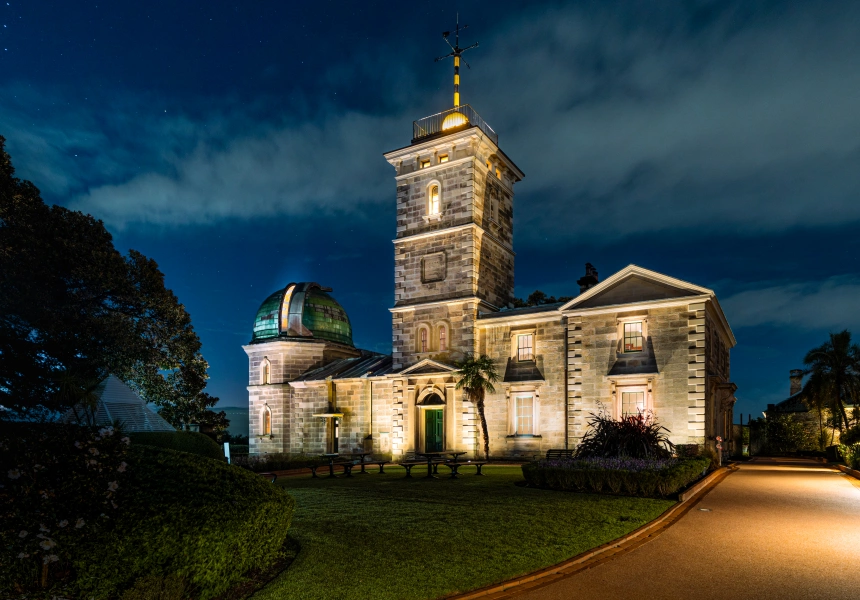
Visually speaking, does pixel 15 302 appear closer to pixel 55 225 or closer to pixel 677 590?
pixel 55 225

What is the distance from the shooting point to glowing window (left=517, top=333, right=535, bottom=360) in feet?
103

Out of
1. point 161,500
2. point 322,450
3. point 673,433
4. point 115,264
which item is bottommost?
point 322,450

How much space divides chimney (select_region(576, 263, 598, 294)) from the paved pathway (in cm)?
2041

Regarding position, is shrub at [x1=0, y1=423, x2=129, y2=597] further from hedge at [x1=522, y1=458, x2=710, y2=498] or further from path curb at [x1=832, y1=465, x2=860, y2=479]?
path curb at [x1=832, y1=465, x2=860, y2=479]

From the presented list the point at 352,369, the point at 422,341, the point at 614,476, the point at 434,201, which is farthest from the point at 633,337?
the point at 352,369

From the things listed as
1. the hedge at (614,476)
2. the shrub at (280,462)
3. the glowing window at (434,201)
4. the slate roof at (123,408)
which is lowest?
the shrub at (280,462)

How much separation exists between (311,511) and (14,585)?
7.79 metres

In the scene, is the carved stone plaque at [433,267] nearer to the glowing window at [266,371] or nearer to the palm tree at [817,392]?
the glowing window at [266,371]

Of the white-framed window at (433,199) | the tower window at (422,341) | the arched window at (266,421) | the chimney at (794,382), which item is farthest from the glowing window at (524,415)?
the chimney at (794,382)

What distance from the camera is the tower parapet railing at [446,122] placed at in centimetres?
3562

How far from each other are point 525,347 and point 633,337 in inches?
218

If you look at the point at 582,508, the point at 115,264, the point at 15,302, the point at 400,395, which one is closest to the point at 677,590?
the point at 582,508

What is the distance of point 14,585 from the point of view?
6129 millimetres

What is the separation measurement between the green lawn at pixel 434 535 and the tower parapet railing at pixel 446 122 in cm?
2354
